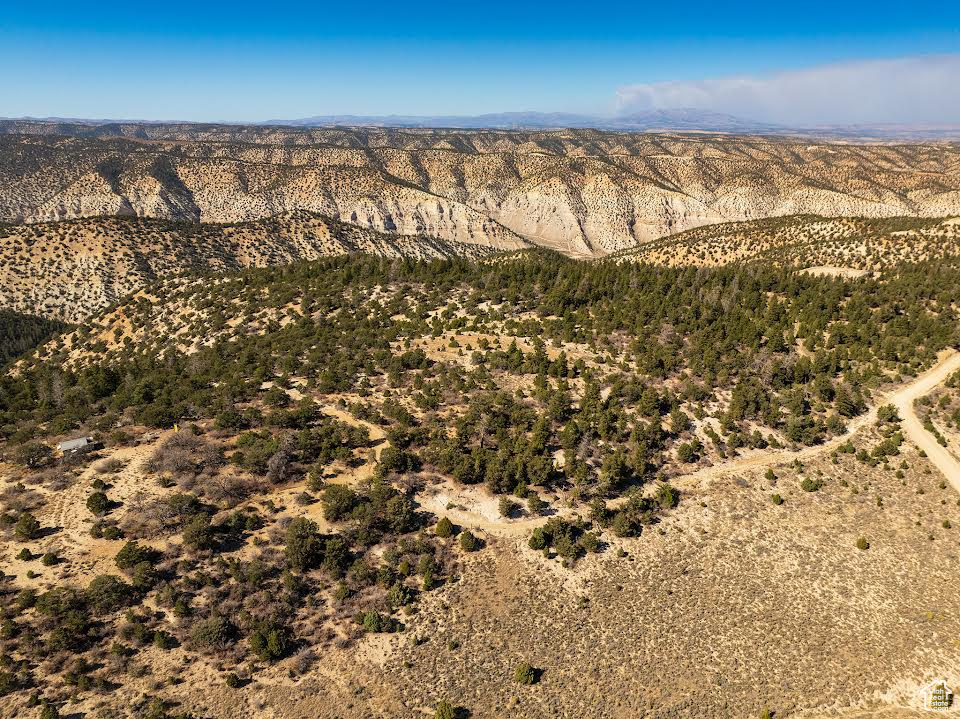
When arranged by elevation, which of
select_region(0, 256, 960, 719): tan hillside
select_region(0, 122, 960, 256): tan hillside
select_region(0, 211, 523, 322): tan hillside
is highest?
select_region(0, 122, 960, 256): tan hillside

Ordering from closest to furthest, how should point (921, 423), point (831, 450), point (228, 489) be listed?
1. point (228, 489)
2. point (831, 450)
3. point (921, 423)

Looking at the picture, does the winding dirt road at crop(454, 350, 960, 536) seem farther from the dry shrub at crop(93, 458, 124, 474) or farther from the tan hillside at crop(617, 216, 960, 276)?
the tan hillside at crop(617, 216, 960, 276)

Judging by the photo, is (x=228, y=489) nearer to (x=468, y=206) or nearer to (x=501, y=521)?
(x=501, y=521)

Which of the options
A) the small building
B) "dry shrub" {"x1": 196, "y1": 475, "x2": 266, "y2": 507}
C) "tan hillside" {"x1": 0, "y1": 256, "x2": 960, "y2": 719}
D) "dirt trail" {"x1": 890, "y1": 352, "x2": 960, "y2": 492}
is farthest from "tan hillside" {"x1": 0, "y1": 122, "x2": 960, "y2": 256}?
"dry shrub" {"x1": 196, "y1": 475, "x2": 266, "y2": 507}

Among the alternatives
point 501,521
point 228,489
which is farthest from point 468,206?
point 228,489

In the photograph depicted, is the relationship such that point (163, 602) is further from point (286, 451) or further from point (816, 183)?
point (816, 183)

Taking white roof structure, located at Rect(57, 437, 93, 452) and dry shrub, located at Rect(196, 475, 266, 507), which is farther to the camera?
white roof structure, located at Rect(57, 437, 93, 452)
